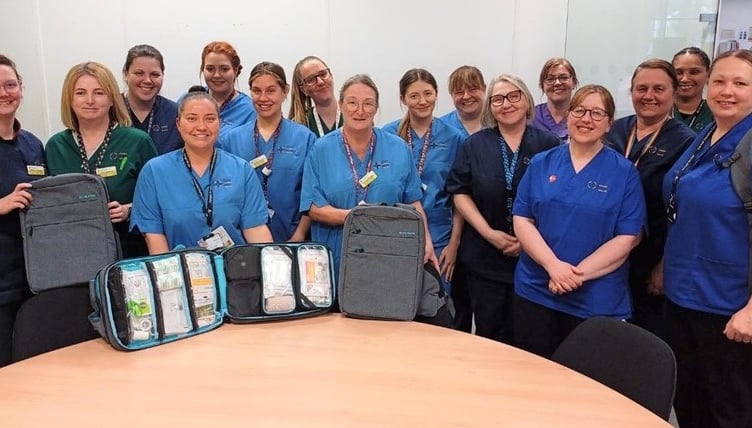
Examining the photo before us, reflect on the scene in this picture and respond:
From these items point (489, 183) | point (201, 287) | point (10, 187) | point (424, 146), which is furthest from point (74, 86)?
point (489, 183)

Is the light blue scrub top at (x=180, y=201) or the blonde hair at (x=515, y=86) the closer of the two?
the light blue scrub top at (x=180, y=201)

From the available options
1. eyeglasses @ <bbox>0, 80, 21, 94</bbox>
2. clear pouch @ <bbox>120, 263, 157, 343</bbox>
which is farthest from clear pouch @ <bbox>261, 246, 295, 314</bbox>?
eyeglasses @ <bbox>0, 80, 21, 94</bbox>

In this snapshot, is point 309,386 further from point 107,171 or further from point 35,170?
point 35,170

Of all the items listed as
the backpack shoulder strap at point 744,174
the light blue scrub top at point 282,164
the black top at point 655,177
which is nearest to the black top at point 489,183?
the black top at point 655,177

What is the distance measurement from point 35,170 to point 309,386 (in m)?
1.63

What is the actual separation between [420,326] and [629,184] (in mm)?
989

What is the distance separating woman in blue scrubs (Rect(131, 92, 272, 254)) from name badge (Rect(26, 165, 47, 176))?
471 millimetres

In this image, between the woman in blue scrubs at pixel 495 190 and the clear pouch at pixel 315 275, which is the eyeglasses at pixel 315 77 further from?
the clear pouch at pixel 315 275

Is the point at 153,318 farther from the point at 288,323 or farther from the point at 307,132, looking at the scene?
the point at 307,132

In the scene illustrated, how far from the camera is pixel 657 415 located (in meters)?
1.53

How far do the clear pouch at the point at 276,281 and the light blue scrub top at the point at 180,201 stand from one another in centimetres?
32

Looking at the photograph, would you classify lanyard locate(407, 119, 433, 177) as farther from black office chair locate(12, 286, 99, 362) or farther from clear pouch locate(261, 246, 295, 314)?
black office chair locate(12, 286, 99, 362)

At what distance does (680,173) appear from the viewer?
2188 millimetres

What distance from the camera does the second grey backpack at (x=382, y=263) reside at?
6.91ft
